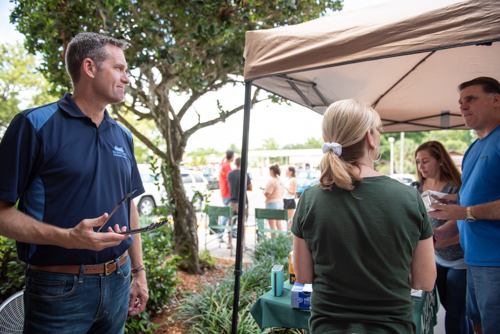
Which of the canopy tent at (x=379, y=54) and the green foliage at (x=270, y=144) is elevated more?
the green foliage at (x=270, y=144)

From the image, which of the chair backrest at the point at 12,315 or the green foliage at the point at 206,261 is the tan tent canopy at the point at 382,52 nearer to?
the chair backrest at the point at 12,315

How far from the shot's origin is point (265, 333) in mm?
2834

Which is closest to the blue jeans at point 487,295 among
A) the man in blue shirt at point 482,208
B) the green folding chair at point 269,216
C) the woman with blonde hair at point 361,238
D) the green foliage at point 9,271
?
the man in blue shirt at point 482,208

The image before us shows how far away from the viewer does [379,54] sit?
1.76m

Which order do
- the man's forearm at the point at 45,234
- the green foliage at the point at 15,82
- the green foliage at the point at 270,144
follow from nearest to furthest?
1. the man's forearm at the point at 45,234
2. the green foliage at the point at 15,82
3. the green foliage at the point at 270,144

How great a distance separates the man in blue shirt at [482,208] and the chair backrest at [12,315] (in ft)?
8.04

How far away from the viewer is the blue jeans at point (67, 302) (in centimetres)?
132

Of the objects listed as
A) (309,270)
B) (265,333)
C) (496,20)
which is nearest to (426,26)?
(496,20)

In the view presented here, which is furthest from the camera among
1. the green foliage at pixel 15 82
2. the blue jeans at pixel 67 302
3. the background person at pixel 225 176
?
the green foliage at pixel 15 82

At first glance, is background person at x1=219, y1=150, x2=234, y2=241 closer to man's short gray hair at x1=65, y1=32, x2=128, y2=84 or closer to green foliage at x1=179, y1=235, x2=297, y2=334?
green foliage at x1=179, y1=235, x2=297, y2=334

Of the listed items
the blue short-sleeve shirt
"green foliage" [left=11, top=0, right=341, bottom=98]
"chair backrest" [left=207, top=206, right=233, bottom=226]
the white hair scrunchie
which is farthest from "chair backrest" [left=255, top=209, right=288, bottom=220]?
the white hair scrunchie

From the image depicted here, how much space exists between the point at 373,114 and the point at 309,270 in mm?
714

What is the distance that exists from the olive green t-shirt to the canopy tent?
0.88 meters

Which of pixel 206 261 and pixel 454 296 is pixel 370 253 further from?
pixel 206 261
